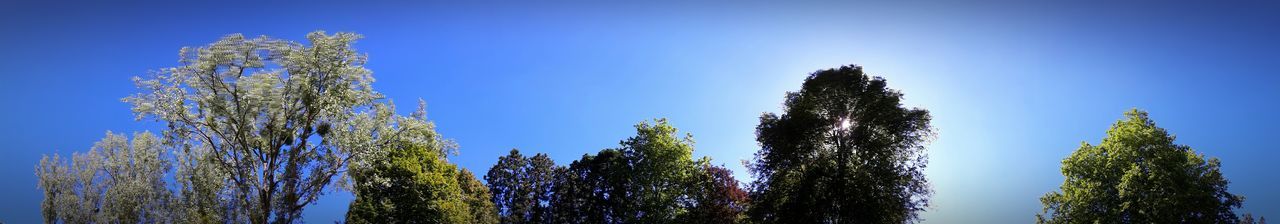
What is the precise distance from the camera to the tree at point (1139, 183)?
68.0ft

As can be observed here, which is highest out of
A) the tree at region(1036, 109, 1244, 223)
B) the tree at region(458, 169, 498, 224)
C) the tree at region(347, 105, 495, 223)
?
the tree at region(458, 169, 498, 224)

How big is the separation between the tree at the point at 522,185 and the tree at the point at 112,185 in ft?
71.0

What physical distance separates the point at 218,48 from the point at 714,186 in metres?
24.6

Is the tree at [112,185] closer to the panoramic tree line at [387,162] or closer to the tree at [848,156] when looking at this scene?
the panoramic tree line at [387,162]

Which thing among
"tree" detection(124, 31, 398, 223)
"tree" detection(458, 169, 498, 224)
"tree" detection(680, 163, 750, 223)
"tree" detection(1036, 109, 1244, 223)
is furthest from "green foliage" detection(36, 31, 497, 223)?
"tree" detection(1036, 109, 1244, 223)

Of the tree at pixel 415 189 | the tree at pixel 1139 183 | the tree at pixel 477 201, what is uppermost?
the tree at pixel 477 201

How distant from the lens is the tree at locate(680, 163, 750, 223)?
107 ft

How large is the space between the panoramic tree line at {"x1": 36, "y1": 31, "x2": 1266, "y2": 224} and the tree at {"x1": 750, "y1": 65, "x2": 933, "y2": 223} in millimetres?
53

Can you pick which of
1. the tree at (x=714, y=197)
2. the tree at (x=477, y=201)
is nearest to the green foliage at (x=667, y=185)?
the tree at (x=714, y=197)

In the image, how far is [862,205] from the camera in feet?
69.4

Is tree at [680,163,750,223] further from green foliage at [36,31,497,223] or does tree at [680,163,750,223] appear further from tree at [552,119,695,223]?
green foliage at [36,31,497,223]

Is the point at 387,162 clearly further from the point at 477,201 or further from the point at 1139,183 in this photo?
the point at 1139,183

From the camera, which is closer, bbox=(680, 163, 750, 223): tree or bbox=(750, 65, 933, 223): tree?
bbox=(750, 65, 933, 223): tree

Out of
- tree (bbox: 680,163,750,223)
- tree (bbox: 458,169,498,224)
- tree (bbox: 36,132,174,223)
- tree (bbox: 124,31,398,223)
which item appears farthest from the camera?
tree (bbox: 458,169,498,224)
